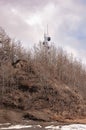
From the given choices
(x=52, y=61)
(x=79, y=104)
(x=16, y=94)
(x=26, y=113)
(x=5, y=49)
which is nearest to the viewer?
(x=26, y=113)

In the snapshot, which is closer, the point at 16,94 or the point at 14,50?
the point at 16,94

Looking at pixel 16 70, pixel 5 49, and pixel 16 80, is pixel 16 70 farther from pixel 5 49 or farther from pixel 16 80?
pixel 5 49

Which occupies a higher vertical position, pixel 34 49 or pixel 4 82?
pixel 34 49

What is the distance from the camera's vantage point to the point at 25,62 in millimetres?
47625

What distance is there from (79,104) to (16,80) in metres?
9.15

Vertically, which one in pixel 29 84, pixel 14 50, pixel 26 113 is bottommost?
pixel 26 113

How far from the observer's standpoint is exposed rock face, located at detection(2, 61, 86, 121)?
41.4 metres

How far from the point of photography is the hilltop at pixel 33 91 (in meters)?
40.5

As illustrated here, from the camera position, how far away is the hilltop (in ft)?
133

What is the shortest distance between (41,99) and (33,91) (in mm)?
1463

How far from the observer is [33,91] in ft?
144

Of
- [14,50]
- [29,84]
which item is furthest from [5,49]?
[29,84]

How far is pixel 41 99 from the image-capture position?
43.4 metres

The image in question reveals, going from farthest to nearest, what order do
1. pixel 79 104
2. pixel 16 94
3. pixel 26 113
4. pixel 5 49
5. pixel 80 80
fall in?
pixel 80 80
pixel 5 49
pixel 79 104
pixel 16 94
pixel 26 113
